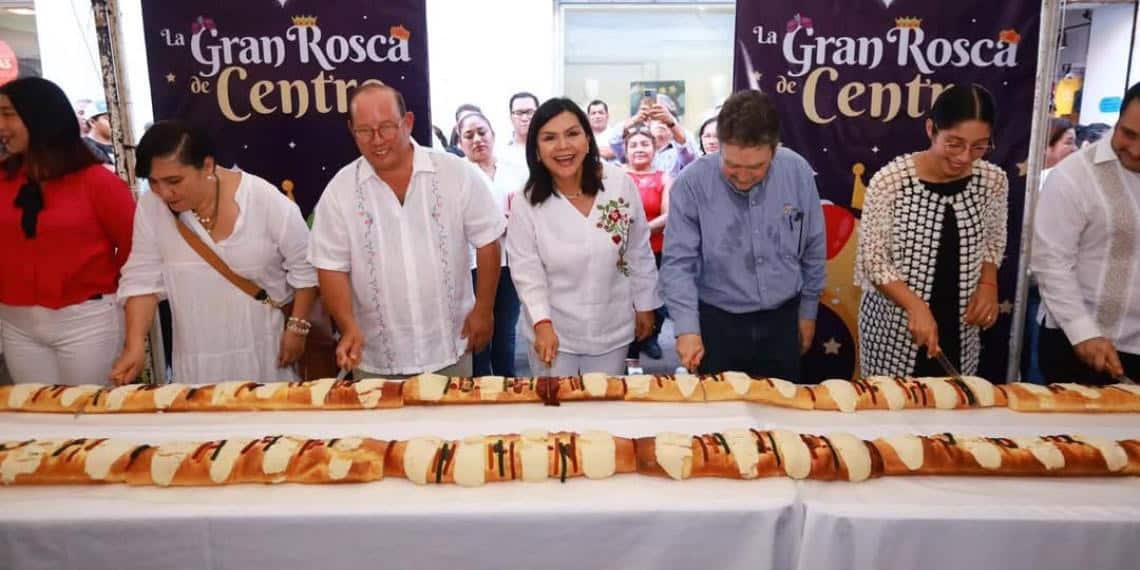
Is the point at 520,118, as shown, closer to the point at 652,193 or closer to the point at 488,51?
the point at 652,193

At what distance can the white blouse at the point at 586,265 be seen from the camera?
2055 millimetres

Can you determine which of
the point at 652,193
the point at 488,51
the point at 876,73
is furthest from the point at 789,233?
the point at 488,51

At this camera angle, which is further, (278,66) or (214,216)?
(278,66)

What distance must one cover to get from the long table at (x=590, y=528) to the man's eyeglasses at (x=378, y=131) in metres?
1.02

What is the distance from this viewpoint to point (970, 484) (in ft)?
4.31

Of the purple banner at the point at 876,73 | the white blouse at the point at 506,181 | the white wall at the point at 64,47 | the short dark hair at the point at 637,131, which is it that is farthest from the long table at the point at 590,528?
the white wall at the point at 64,47

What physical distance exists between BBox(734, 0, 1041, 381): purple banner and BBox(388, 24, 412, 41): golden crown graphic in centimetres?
134

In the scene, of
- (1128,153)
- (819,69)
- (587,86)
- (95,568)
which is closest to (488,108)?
(587,86)

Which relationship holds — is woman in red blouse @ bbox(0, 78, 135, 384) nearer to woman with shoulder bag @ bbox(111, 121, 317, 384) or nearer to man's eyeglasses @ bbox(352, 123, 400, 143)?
woman with shoulder bag @ bbox(111, 121, 317, 384)

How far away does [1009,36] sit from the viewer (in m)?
2.92

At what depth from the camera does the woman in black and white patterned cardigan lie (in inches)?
76.2

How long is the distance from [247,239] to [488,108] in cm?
364

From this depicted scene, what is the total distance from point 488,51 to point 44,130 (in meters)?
3.76

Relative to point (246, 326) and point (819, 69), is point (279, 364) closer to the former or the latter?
point (246, 326)
